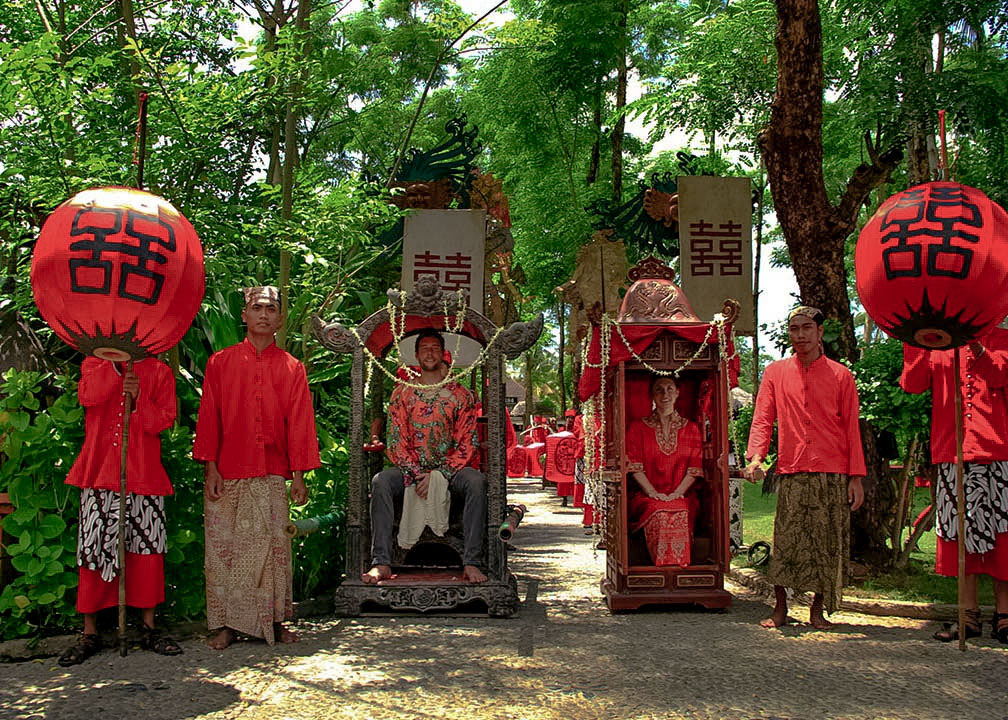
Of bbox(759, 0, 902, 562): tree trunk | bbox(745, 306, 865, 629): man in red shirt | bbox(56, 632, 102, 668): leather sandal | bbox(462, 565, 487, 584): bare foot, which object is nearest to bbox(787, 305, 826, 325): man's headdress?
bbox(745, 306, 865, 629): man in red shirt

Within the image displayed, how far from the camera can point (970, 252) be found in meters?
4.90

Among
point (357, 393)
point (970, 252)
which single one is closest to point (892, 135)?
point (970, 252)

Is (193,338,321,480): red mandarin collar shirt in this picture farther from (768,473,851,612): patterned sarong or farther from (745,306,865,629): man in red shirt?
(768,473,851,612): patterned sarong

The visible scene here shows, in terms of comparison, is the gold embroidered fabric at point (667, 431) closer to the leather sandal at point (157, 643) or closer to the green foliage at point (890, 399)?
the green foliage at point (890, 399)

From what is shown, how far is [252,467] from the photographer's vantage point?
5.41 meters

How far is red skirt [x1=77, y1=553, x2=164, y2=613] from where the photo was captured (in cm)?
502

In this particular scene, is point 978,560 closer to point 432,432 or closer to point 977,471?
point 977,471

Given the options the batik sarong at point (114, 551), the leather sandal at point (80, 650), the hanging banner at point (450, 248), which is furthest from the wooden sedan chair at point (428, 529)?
the hanging banner at point (450, 248)

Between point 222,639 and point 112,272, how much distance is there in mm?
2300

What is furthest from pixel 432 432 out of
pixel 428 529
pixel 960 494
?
pixel 960 494

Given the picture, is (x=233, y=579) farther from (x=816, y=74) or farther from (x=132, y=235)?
(x=816, y=74)

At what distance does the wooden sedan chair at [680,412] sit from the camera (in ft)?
21.6

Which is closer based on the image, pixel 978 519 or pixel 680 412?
pixel 978 519

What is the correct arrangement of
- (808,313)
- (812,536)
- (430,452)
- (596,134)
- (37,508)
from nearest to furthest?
1. (37,508)
2. (812,536)
3. (808,313)
4. (430,452)
5. (596,134)
